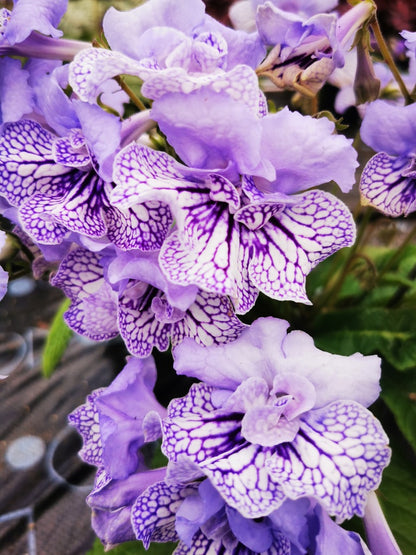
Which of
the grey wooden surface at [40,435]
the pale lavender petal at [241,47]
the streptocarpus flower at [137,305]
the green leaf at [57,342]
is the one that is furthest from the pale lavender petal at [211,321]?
the grey wooden surface at [40,435]

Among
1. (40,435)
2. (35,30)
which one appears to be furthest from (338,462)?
(40,435)

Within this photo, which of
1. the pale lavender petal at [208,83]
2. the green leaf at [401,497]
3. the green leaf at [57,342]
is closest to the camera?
the pale lavender petal at [208,83]

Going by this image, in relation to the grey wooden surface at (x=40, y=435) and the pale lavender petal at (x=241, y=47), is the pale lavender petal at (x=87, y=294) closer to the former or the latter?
the pale lavender petal at (x=241, y=47)

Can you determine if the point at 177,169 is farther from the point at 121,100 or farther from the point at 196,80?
the point at 121,100

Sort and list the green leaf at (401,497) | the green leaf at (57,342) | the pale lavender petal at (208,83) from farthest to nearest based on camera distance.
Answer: the green leaf at (57,342) → the green leaf at (401,497) → the pale lavender petal at (208,83)

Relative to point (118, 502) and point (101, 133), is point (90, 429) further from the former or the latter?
point (101, 133)

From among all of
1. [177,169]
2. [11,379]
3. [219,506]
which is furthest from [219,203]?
[11,379]
